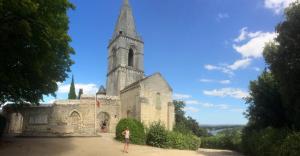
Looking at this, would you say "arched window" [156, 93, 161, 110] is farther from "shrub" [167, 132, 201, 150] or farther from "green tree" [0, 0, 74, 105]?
"green tree" [0, 0, 74, 105]

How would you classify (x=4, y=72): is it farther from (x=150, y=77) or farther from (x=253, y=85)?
(x=150, y=77)

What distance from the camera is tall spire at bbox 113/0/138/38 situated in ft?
141

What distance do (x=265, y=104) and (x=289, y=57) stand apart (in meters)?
5.78

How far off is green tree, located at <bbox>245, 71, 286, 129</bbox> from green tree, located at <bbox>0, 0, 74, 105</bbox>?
13.0 metres

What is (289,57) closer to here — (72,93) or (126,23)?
(126,23)

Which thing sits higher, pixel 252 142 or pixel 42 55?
pixel 42 55

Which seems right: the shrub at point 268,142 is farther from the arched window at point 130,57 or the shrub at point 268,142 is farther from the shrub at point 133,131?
the arched window at point 130,57

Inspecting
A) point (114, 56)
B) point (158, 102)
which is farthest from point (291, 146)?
point (114, 56)

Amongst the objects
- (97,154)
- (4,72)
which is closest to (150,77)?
(97,154)

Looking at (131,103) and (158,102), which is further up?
(158,102)

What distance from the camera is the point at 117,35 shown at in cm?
4256

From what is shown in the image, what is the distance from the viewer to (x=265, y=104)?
791 inches

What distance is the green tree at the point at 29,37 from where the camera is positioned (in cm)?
1043

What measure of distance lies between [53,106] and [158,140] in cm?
1501
